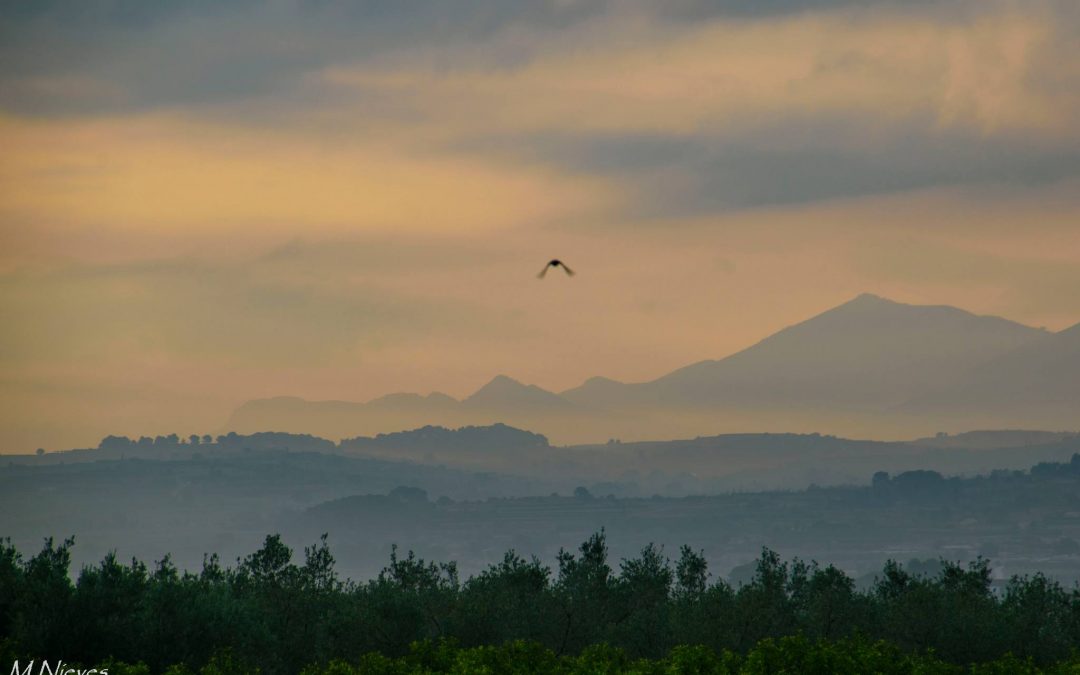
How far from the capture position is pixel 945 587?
154 meters

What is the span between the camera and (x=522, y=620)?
120 meters

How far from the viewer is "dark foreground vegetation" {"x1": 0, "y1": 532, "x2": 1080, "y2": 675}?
282 ft

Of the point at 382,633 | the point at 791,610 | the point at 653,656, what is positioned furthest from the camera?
the point at 791,610

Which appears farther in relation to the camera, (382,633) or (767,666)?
(382,633)

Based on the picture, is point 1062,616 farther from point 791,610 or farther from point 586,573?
point 586,573

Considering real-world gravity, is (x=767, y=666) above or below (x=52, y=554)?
below

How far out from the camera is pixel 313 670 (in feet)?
280

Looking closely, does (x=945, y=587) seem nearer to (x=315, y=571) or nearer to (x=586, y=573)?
(x=586, y=573)

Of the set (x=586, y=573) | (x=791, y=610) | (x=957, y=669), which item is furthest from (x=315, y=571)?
(x=957, y=669)

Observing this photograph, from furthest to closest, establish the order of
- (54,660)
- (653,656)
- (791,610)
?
(791,610), (653,656), (54,660)

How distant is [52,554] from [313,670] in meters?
24.8

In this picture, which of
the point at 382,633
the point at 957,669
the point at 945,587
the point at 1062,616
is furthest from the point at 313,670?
the point at 945,587

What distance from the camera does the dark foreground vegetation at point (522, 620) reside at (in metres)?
86.0

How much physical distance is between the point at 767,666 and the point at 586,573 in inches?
2177
